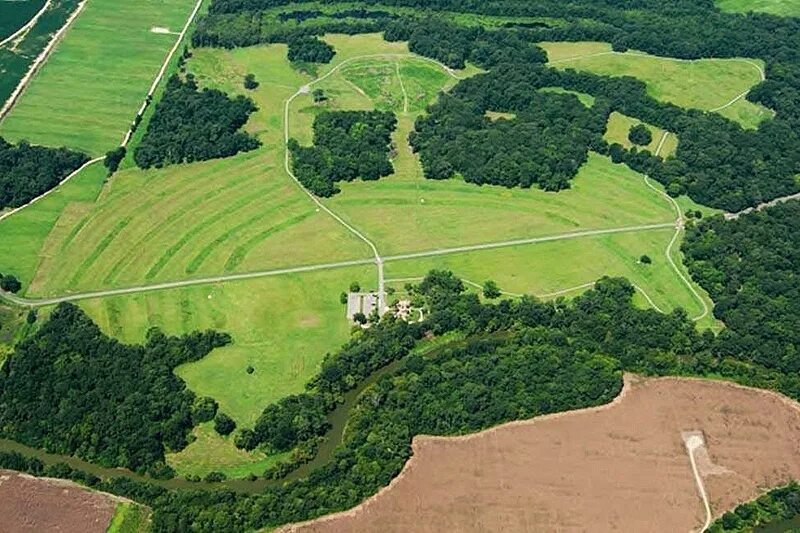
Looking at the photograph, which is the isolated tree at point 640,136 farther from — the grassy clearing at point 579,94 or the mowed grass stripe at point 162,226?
the mowed grass stripe at point 162,226

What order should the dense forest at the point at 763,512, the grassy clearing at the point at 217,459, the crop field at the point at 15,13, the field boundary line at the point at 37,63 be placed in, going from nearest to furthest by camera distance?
the dense forest at the point at 763,512 → the grassy clearing at the point at 217,459 → the field boundary line at the point at 37,63 → the crop field at the point at 15,13

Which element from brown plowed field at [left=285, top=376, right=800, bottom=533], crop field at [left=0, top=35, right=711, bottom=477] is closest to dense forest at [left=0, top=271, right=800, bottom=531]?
brown plowed field at [left=285, top=376, right=800, bottom=533]

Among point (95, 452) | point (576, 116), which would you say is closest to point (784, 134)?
point (576, 116)

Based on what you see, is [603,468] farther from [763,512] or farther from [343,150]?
[343,150]

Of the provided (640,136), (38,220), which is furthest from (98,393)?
(640,136)

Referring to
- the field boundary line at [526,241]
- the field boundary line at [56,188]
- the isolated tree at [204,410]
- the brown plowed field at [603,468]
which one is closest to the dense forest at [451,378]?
the brown plowed field at [603,468]
